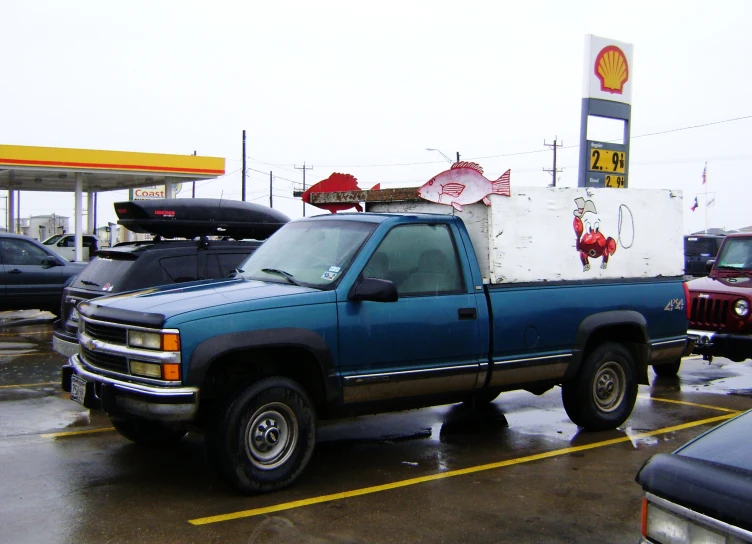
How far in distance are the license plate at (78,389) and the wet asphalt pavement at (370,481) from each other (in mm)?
585

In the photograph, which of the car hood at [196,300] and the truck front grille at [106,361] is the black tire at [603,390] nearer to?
the car hood at [196,300]

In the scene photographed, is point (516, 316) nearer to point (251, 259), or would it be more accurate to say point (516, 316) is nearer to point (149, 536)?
point (251, 259)

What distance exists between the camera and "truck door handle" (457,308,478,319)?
640cm

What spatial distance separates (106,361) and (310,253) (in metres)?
1.77

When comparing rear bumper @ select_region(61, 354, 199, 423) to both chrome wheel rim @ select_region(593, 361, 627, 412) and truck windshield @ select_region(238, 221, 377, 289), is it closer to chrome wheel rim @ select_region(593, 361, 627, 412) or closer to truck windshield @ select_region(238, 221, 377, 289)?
truck windshield @ select_region(238, 221, 377, 289)

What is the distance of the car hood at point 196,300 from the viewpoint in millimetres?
5430

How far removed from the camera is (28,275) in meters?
14.9

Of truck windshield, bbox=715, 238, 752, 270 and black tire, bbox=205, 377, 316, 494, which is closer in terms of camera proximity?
black tire, bbox=205, 377, 316, 494

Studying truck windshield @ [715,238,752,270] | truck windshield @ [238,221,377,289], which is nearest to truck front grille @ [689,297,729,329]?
truck windshield @ [715,238,752,270]

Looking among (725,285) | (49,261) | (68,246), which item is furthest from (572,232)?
(68,246)

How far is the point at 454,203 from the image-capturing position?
685 cm

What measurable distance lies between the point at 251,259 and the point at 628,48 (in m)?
12.4

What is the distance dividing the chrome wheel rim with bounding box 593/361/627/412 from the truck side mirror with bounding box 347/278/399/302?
8.83 feet

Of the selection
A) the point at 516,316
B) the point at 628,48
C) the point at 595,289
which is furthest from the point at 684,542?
the point at 628,48
